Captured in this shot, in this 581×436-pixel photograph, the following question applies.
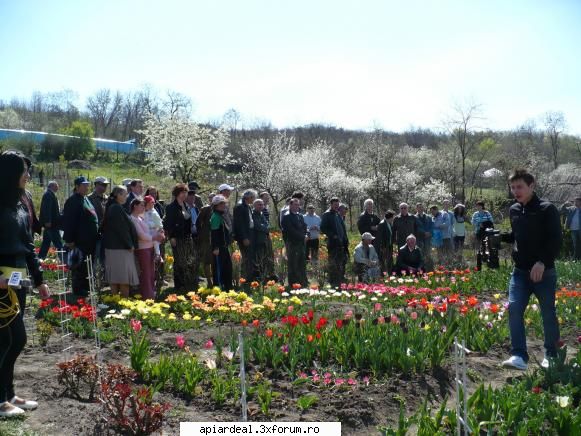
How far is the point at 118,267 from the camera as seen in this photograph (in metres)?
8.33

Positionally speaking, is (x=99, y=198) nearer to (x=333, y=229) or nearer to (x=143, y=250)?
(x=143, y=250)

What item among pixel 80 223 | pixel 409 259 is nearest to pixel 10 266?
pixel 80 223

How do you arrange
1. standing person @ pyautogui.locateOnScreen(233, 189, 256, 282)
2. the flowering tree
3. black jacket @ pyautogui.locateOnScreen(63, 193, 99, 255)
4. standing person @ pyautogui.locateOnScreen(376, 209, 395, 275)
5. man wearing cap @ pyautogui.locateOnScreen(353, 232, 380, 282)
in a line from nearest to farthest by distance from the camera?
black jacket @ pyautogui.locateOnScreen(63, 193, 99, 255)
standing person @ pyautogui.locateOnScreen(233, 189, 256, 282)
man wearing cap @ pyautogui.locateOnScreen(353, 232, 380, 282)
standing person @ pyautogui.locateOnScreen(376, 209, 395, 275)
the flowering tree

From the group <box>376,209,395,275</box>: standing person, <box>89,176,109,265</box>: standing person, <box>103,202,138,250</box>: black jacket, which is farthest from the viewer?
<box>376,209,395,275</box>: standing person

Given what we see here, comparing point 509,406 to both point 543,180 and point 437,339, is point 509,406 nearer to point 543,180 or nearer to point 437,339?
point 437,339

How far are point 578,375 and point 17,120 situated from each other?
66.7m

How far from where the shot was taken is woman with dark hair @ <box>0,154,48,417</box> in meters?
4.04

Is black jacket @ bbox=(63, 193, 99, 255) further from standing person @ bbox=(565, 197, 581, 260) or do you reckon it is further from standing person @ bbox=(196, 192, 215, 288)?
standing person @ bbox=(565, 197, 581, 260)

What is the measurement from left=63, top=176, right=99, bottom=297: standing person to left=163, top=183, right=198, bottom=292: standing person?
132cm

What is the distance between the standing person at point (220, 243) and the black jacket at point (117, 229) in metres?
1.68

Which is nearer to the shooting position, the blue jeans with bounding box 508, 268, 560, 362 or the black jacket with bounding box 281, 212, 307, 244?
the blue jeans with bounding box 508, 268, 560, 362

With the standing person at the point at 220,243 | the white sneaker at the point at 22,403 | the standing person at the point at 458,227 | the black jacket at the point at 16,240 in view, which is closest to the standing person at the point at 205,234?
the standing person at the point at 220,243

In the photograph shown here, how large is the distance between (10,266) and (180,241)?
5.58 meters

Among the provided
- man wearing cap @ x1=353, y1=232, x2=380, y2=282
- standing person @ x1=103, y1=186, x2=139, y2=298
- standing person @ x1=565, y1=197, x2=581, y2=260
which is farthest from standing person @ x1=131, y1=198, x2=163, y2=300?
standing person @ x1=565, y1=197, x2=581, y2=260
